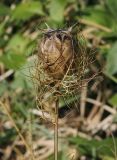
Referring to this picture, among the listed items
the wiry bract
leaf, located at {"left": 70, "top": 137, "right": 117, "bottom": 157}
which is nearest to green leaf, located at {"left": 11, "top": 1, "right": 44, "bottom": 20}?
leaf, located at {"left": 70, "top": 137, "right": 117, "bottom": 157}

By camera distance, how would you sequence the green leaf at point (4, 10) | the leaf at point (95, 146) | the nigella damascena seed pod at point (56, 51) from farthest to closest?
the green leaf at point (4, 10), the leaf at point (95, 146), the nigella damascena seed pod at point (56, 51)

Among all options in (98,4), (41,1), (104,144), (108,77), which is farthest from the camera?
(98,4)

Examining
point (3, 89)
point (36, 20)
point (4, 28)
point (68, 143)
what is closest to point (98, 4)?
point (36, 20)

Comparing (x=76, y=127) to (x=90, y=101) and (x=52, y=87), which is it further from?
(x=52, y=87)

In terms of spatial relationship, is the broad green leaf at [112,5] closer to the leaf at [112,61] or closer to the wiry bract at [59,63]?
the leaf at [112,61]

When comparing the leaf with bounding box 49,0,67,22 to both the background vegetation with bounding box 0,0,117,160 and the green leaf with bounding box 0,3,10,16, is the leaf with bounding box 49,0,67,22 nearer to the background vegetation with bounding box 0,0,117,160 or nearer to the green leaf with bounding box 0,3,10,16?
the background vegetation with bounding box 0,0,117,160

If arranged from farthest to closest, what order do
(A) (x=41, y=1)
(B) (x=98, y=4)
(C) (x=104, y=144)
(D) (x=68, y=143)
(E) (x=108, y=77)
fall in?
(B) (x=98, y=4), (A) (x=41, y=1), (E) (x=108, y=77), (D) (x=68, y=143), (C) (x=104, y=144)

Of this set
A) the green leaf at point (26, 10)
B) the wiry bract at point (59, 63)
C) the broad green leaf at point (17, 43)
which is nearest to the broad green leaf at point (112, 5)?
the green leaf at point (26, 10)
